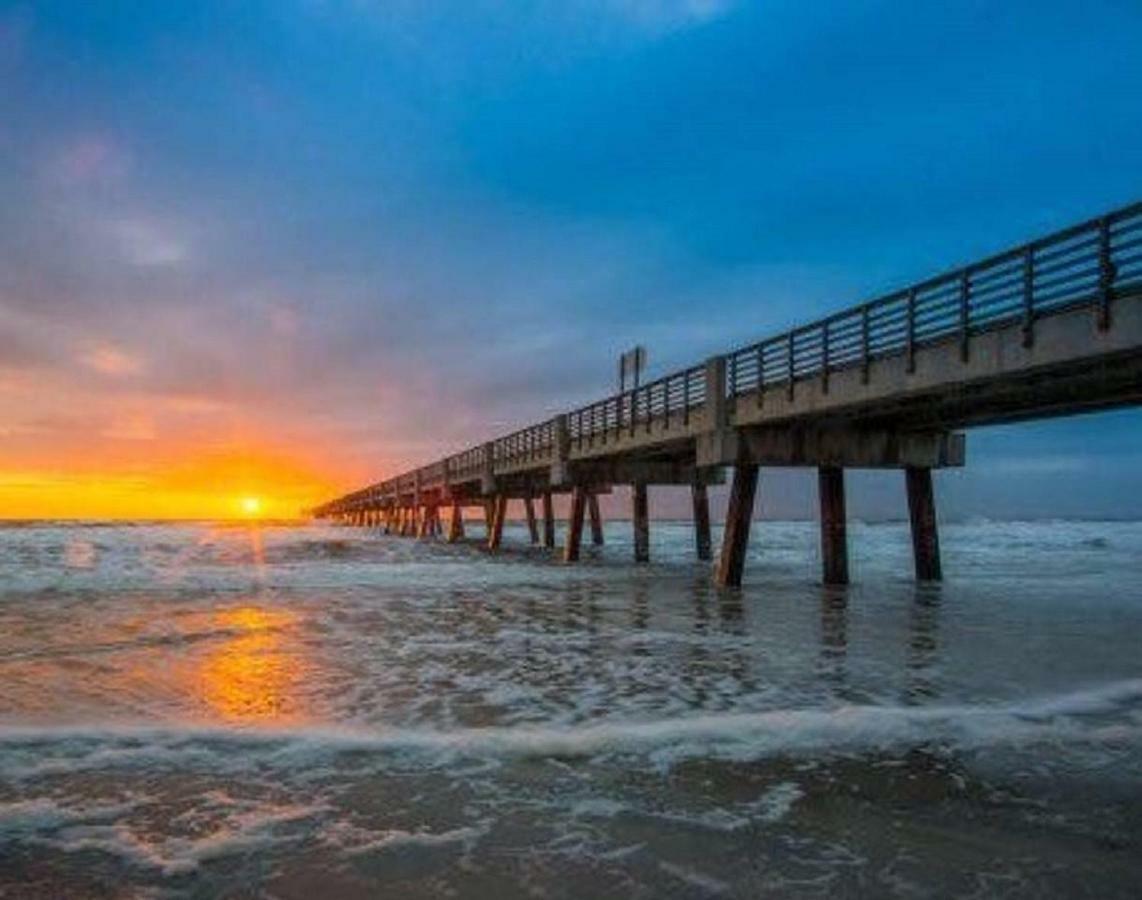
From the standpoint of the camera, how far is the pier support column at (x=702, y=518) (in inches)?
1385

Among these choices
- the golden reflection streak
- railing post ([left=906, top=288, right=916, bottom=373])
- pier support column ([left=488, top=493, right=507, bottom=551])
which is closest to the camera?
the golden reflection streak

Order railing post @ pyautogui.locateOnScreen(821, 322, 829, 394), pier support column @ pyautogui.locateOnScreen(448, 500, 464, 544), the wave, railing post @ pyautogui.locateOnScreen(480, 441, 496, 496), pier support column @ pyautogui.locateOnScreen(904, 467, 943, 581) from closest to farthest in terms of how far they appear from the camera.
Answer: the wave
railing post @ pyautogui.locateOnScreen(821, 322, 829, 394)
pier support column @ pyautogui.locateOnScreen(904, 467, 943, 581)
railing post @ pyautogui.locateOnScreen(480, 441, 496, 496)
pier support column @ pyautogui.locateOnScreen(448, 500, 464, 544)

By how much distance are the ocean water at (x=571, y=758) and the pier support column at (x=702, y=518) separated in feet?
66.3

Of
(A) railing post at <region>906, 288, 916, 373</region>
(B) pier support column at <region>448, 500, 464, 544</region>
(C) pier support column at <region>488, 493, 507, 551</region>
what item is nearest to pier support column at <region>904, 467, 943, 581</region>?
(A) railing post at <region>906, 288, 916, 373</region>

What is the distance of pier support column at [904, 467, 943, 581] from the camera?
75.4 feet

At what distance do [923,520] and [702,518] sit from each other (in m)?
12.9

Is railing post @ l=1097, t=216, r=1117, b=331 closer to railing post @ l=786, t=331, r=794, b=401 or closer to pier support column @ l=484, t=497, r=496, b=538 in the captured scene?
railing post @ l=786, t=331, r=794, b=401

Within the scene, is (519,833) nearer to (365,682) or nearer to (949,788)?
(949,788)

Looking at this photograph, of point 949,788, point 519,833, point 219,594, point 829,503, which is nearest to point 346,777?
point 519,833

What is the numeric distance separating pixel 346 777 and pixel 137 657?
20.4 feet

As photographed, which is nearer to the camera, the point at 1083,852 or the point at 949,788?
the point at 1083,852

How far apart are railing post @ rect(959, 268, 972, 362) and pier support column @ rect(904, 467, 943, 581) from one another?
8.24 metres

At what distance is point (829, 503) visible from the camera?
73.7 ft

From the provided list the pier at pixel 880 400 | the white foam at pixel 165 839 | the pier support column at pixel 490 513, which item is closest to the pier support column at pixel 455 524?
the pier support column at pixel 490 513
